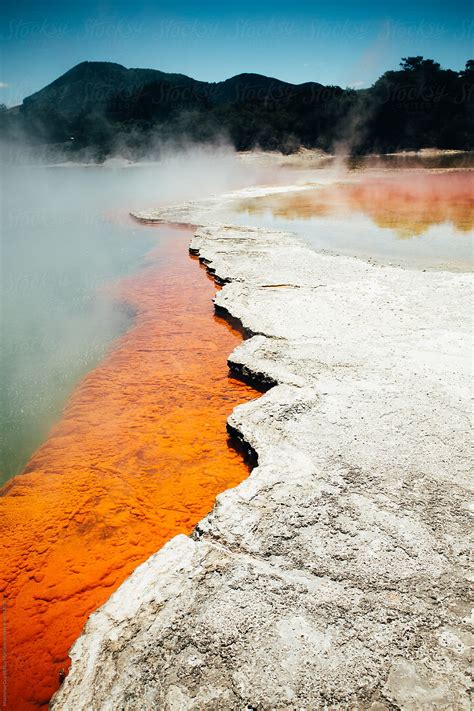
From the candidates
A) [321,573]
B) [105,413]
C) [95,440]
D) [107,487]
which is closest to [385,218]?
[105,413]

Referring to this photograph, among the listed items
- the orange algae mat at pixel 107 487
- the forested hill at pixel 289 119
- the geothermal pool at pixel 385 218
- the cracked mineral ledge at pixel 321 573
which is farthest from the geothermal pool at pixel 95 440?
the forested hill at pixel 289 119

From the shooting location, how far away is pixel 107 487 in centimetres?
255

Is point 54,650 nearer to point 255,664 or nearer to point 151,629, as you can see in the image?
point 151,629

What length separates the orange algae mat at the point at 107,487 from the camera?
6.14 feet

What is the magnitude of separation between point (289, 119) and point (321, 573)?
1581 inches

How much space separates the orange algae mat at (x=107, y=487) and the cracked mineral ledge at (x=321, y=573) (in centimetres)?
38

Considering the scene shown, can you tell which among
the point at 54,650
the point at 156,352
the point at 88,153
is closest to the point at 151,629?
the point at 54,650

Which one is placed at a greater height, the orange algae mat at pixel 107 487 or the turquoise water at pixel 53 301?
the turquoise water at pixel 53 301

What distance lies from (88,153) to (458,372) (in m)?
41.9

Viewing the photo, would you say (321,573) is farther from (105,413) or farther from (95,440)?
(105,413)

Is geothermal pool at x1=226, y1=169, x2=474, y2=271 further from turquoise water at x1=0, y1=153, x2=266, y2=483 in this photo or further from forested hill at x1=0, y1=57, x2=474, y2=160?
forested hill at x1=0, y1=57, x2=474, y2=160

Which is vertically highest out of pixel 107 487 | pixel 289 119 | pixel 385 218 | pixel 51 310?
pixel 289 119

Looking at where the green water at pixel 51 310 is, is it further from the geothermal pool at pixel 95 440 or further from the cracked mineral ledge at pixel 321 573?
the cracked mineral ledge at pixel 321 573

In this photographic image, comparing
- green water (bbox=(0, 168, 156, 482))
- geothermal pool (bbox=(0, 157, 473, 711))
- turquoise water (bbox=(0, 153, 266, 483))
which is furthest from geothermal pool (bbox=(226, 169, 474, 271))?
A: green water (bbox=(0, 168, 156, 482))
